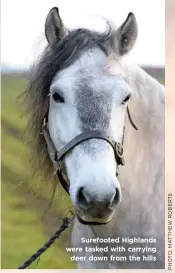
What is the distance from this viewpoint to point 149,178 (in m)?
2.03

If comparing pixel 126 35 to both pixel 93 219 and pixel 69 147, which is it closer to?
pixel 69 147

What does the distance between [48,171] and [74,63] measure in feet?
1.50

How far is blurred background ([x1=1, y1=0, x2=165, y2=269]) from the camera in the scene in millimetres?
2062

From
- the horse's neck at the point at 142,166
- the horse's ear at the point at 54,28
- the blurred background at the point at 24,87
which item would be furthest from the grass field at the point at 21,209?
the horse's ear at the point at 54,28

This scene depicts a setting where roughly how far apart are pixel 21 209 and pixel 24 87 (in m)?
0.49

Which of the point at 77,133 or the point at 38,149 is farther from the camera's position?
the point at 38,149

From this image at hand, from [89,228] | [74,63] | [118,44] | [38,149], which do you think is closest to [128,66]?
[118,44]

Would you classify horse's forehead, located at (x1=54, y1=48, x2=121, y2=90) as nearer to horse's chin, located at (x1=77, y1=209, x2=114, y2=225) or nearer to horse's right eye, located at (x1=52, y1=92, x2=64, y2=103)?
horse's right eye, located at (x1=52, y1=92, x2=64, y2=103)

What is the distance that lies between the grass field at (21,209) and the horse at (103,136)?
73mm

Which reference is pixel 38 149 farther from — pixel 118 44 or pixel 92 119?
pixel 118 44

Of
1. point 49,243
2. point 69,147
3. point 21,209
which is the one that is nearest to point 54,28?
point 69,147

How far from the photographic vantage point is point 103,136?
1745mm

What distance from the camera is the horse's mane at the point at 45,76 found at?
1.85 metres

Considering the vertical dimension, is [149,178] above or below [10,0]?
below
